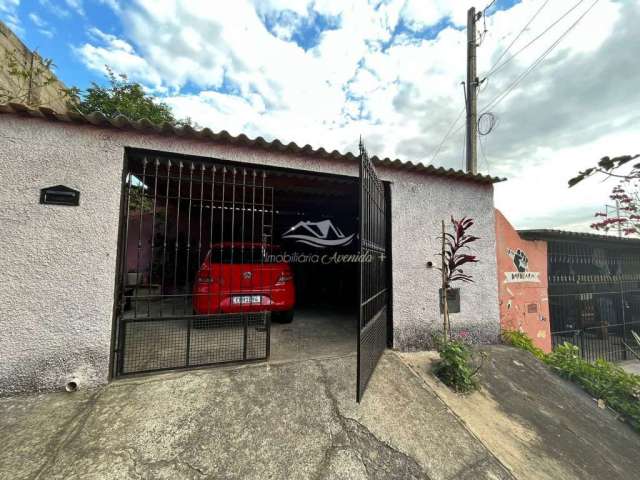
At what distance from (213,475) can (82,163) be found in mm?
3061

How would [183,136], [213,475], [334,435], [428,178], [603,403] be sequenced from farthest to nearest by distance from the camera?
[428,178] < [603,403] < [183,136] < [334,435] < [213,475]

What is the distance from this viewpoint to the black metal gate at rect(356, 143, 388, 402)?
2.32 m

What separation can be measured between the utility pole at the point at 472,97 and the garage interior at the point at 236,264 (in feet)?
10.2

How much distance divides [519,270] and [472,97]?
14.2 feet

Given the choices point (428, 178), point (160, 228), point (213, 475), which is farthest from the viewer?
point (160, 228)

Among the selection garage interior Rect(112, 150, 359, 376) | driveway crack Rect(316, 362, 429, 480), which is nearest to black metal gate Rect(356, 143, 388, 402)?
driveway crack Rect(316, 362, 429, 480)

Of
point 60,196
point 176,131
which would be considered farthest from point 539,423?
point 60,196

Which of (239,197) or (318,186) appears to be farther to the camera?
(239,197)

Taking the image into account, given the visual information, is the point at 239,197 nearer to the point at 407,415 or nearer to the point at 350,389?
the point at 350,389

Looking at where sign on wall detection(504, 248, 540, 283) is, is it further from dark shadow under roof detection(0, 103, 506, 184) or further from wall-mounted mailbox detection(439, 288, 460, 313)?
dark shadow under roof detection(0, 103, 506, 184)

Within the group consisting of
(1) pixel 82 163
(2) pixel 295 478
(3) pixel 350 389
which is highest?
(1) pixel 82 163

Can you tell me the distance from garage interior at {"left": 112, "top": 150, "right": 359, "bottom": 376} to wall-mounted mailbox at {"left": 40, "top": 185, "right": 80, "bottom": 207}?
402mm

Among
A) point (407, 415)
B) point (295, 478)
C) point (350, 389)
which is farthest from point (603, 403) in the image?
point (295, 478)

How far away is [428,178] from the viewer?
399 cm
